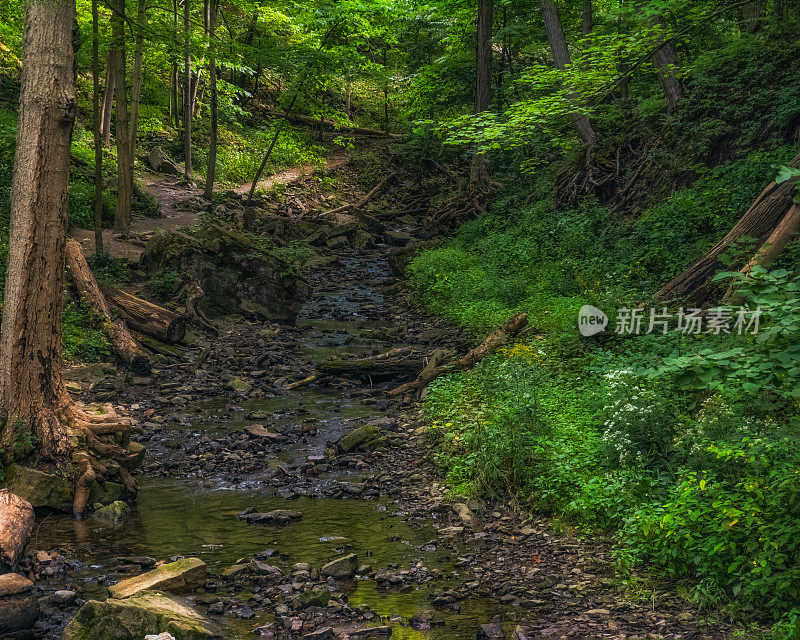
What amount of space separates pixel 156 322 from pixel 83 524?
706 centimetres

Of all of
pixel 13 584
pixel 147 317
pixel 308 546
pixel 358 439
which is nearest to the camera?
pixel 13 584

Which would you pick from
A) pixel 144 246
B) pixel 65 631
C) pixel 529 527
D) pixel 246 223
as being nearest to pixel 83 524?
pixel 65 631

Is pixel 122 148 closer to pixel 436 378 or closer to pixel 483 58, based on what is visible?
pixel 436 378

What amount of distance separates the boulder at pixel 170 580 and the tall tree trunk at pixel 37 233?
2.21 metres

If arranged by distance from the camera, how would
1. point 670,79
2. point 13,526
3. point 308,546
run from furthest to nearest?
point 670,79 < point 308,546 < point 13,526

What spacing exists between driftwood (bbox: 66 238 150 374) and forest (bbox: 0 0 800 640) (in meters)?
0.05

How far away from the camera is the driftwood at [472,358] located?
10.4 m

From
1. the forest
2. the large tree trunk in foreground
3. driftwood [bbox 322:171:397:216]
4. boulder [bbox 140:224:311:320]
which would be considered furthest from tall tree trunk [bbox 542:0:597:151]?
driftwood [bbox 322:171:397:216]

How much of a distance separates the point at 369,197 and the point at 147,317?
633 inches

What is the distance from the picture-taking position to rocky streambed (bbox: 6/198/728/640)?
14.5 feet

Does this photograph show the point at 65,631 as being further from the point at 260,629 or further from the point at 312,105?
the point at 312,105

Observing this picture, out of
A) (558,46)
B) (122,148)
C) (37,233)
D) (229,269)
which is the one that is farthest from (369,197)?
(37,233)

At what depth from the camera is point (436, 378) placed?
34.4 feet

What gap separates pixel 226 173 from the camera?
26.2 meters
